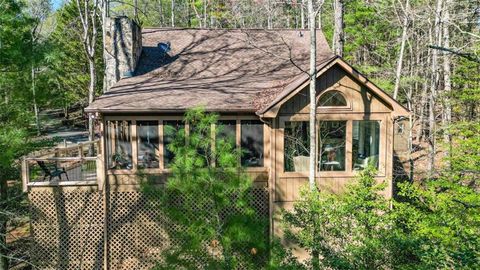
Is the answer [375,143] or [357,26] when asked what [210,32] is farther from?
[357,26]

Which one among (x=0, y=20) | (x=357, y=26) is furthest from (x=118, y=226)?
(x=357, y=26)

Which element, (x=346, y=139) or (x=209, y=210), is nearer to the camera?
(x=209, y=210)

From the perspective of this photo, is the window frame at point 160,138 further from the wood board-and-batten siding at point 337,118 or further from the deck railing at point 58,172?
the wood board-and-batten siding at point 337,118

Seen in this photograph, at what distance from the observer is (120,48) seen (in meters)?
12.9

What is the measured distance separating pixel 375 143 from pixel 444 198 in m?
3.37

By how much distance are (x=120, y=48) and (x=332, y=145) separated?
756 cm

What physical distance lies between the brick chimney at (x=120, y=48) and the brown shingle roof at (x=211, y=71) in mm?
412

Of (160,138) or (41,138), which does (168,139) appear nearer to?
(160,138)

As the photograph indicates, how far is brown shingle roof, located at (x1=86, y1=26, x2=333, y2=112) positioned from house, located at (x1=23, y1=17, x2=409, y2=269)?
0.07m

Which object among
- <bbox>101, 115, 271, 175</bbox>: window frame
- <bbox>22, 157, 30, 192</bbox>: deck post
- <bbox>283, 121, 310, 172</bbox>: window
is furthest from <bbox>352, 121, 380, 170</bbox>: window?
<bbox>22, 157, 30, 192</bbox>: deck post

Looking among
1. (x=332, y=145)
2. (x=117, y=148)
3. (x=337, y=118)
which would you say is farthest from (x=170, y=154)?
(x=337, y=118)

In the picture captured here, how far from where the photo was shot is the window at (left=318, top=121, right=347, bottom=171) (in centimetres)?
1077

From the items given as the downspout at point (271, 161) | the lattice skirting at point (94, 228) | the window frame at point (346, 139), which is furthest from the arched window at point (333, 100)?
the lattice skirting at point (94, 228)

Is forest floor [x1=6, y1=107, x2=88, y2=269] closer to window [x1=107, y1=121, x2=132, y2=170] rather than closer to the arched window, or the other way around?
window [x1=107, y1=121, x2=132, y2=170]
